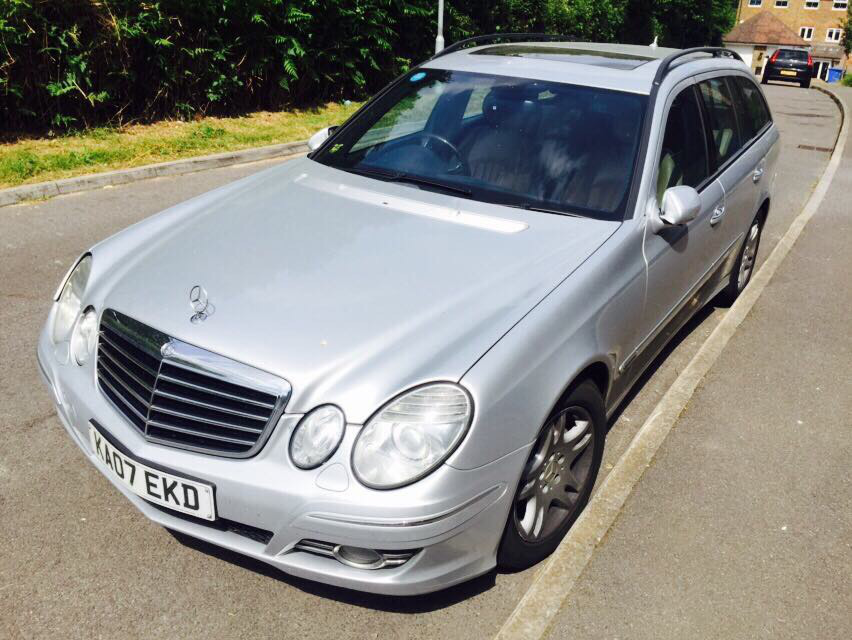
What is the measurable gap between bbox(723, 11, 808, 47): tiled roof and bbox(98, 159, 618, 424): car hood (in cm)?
9084

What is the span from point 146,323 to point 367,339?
2.61 ft

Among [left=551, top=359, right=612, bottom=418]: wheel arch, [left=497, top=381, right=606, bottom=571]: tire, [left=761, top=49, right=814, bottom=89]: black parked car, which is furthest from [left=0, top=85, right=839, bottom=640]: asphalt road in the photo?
[left=761, top=49, right=814, bottom=89]: black parked car

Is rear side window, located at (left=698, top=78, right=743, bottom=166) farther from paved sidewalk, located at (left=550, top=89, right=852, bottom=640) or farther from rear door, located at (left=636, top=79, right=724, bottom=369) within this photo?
→ paved sidewalk, located at (left=550, top=89, right=852, bottom=640)

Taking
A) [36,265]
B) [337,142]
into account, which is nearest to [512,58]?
[337,142]

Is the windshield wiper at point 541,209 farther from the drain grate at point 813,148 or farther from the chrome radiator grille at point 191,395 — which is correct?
the drain grate at point 813,148

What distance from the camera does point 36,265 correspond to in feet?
19.1

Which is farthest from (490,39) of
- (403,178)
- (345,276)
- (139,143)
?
(139,143)

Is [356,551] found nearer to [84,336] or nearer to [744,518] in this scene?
[84,336]

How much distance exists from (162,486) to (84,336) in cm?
79

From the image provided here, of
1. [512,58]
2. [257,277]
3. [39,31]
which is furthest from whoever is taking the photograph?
[39,31]

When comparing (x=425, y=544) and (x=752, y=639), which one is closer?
(x=425, y=544)

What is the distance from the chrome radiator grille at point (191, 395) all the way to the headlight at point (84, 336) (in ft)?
0.76

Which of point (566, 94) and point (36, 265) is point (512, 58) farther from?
point (36, 265)

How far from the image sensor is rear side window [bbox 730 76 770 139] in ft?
17.1
